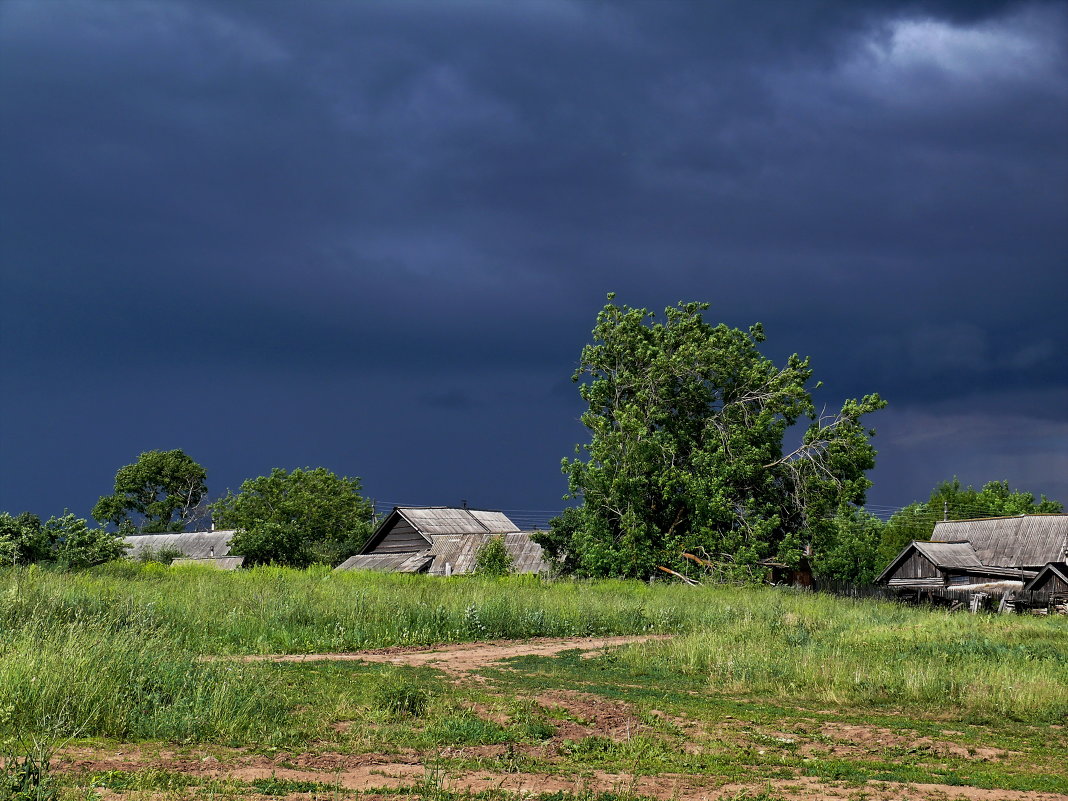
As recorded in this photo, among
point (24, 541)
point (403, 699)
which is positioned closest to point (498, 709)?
point (403, 699)

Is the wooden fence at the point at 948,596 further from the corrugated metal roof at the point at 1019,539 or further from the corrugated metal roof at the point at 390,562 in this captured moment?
the corrugated metal roof at the point at 390,562

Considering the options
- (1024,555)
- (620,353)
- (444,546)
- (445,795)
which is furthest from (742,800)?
(1024,555)

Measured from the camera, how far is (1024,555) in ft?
154

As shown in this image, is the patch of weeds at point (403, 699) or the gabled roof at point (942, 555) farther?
the gabled roof at point (942, 555)

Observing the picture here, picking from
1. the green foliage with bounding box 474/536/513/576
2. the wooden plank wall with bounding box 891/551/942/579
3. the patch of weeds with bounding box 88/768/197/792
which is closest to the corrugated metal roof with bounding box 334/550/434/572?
the green foliage with bounding box 474/536/513/576

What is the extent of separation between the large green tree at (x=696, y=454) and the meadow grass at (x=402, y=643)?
948cm

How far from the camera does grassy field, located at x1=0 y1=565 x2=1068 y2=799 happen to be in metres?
7.58

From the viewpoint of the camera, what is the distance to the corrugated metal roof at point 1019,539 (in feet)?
151

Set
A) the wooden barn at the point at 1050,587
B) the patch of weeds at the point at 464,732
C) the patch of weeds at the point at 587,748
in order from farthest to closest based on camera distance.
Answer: the wooden barn at the point at 1050,587
the patch of weeds at the point at 464,732
the patch of weeds at the point at 587,748

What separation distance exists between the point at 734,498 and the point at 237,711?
32137mm

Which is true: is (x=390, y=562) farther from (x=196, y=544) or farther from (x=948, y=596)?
(x=948, y=596)

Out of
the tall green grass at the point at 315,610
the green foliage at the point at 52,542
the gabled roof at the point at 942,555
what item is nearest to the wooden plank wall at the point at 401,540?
the green foliage at the point at 52,542

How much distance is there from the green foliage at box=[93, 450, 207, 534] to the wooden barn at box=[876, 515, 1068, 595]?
6337cm

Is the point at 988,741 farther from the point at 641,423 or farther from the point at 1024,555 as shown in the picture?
the point at 1024,555
